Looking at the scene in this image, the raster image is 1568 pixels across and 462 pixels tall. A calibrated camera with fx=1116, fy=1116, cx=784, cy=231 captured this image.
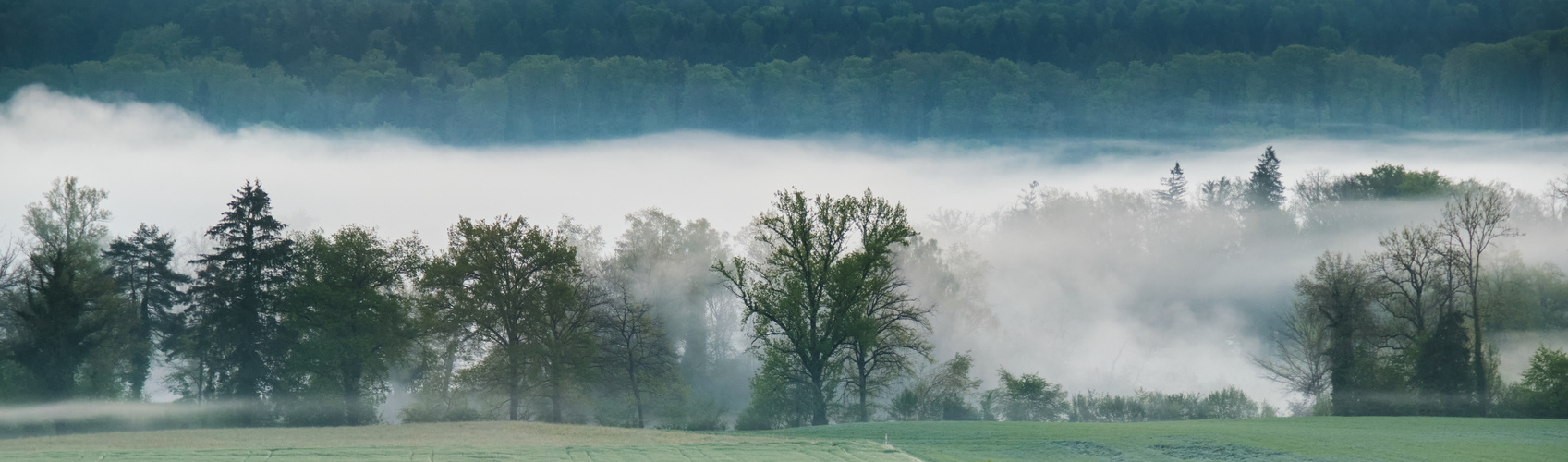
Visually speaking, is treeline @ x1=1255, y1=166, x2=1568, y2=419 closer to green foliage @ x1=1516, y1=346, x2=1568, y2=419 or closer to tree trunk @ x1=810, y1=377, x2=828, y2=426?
green foliage @ x1=1516, y1=346, x2=1568, y2=419

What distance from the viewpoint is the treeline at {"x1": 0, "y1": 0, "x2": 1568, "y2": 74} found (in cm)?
9369

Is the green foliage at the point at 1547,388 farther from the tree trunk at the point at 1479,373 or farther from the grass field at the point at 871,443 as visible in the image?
the grass field at the point at 871,443

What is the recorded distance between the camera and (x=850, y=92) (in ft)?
325

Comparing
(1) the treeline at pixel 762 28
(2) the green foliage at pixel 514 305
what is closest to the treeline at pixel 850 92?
(1) the treeline at pixel 762 28

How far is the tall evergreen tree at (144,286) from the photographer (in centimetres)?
5116

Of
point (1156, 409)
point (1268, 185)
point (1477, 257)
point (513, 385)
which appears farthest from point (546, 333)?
point (1268, 185)

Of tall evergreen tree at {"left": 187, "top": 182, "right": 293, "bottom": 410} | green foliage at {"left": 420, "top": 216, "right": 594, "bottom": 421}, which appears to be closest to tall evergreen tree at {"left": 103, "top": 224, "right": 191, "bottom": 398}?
tall evergreen tree at {"left": 187, "top": 182, "right": 293, "bottom": 410}

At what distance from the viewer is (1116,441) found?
93.4 feet

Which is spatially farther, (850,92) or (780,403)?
(850,92)

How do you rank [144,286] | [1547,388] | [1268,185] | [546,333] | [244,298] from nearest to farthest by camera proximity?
1. [1547,388]
2. [546,333]
3. [244,298]
4. [144,286]
5. [1268,185]

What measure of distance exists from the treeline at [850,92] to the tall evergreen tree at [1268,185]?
A: 41.8 feet

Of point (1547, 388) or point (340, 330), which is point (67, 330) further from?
point (1547, 388)

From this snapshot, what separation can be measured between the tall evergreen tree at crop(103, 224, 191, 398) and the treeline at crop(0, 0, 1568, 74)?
1816 inches

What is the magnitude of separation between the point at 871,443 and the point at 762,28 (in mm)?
83255
